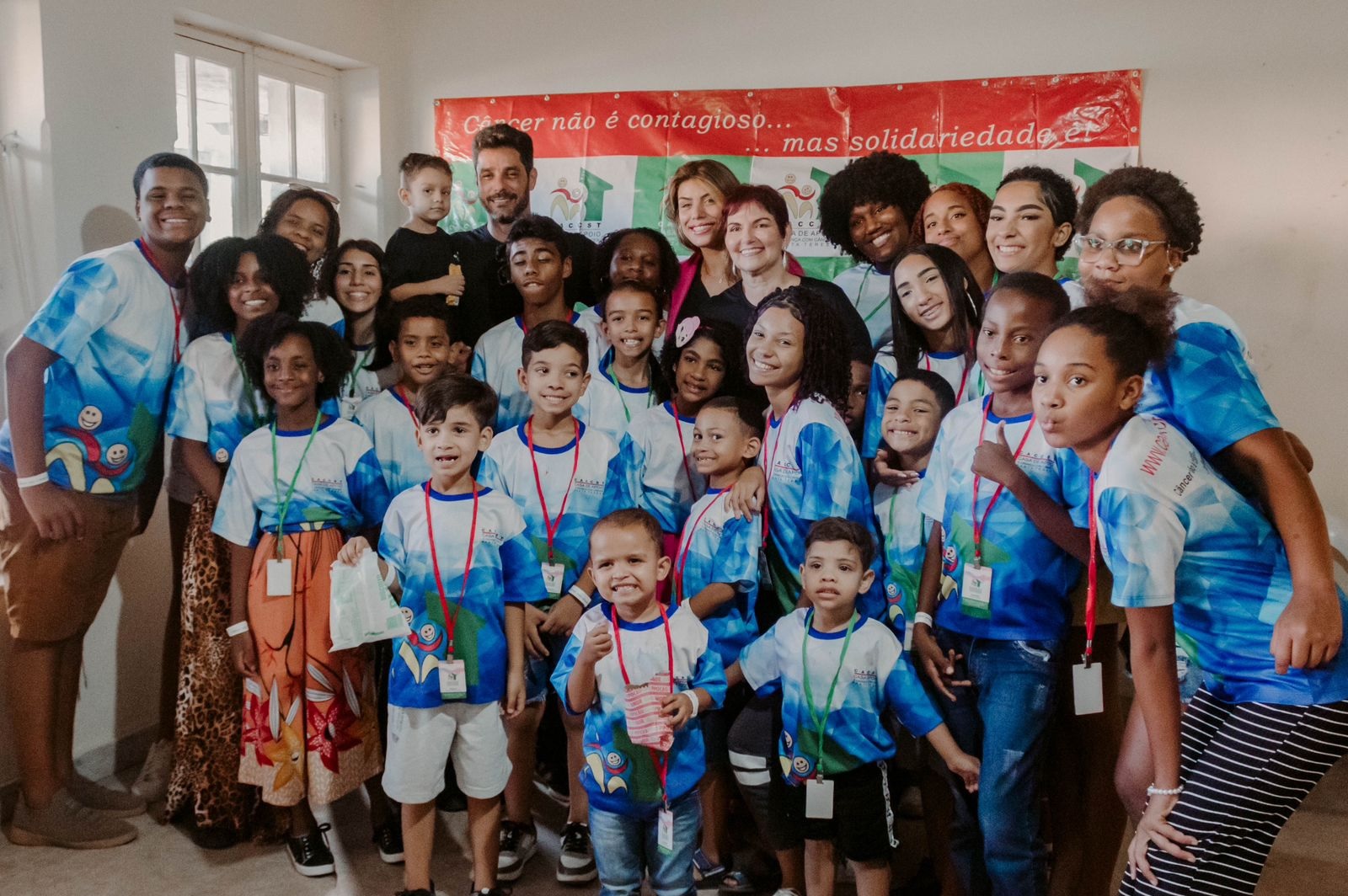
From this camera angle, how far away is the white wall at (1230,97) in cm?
382

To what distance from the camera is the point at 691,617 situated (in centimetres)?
234

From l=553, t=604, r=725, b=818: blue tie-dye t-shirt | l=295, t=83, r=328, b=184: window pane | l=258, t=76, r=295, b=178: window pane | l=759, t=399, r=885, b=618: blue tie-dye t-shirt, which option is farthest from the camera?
l=295, t=83, r=328, b=184: window pane

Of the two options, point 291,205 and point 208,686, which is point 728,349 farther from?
point 208,686

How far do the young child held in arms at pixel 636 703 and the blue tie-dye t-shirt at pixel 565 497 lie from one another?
1.21 ft

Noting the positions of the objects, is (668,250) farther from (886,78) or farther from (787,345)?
(886,78)

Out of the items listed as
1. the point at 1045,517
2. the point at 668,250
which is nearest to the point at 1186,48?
the point at 668,250

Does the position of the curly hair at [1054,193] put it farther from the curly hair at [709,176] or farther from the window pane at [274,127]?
the window pane at [274,127]

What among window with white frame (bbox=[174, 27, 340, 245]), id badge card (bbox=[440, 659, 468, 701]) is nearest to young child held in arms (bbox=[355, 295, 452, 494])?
id badge card (bbox=[440, 659, 468, 701])

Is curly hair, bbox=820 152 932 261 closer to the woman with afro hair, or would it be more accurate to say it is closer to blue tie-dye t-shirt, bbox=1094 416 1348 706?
the woman with afro hair

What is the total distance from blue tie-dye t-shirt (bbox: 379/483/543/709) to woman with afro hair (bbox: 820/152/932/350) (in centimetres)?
132

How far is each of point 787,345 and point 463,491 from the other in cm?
87

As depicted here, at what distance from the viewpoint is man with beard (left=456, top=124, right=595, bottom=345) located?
3.47 m

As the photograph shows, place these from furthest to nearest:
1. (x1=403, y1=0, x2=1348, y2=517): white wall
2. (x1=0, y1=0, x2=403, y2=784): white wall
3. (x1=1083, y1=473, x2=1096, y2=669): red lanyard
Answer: (x1=403, y1=0, x2=1348, y2=517): white wall
(x1=0, y1=0, x2=403, y2=784): white wall
(x1=1083, y1=473, x2=1096, y2=669): red lanyard

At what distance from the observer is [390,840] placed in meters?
2.88
